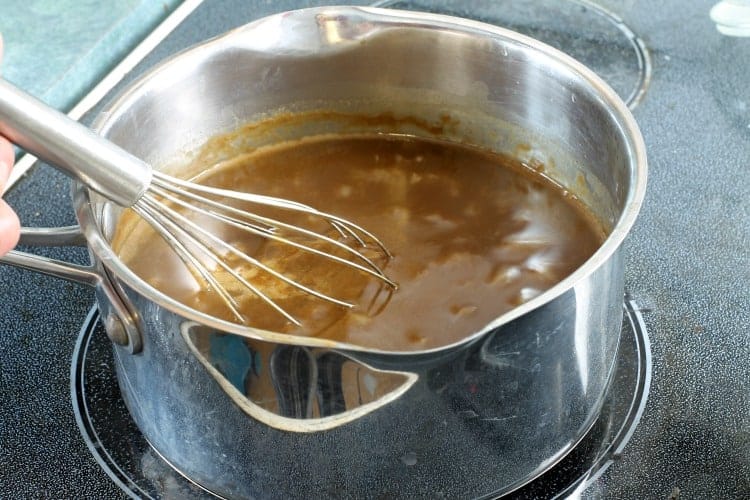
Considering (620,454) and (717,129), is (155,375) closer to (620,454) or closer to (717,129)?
(620,454)

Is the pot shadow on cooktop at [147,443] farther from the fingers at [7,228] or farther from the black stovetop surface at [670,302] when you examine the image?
the fingers at [7,228]

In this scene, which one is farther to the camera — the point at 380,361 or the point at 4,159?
the point at 4,159

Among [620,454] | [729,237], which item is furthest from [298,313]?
[729,237]

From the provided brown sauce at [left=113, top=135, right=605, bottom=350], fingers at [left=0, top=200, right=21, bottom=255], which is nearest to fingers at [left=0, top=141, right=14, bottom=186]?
fingers at [left=0, top=200, right=21, bottom=255]

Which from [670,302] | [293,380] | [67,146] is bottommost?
[670,302]

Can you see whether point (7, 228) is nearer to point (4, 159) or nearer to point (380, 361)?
point (4, 159)

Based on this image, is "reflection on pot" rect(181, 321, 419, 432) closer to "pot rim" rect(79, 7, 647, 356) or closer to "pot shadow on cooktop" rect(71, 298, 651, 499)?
"pot rim" rect(79, 7, 647, 356)

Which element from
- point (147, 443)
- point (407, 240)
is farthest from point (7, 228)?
point (407, 240)

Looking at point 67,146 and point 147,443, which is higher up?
point 67,146
